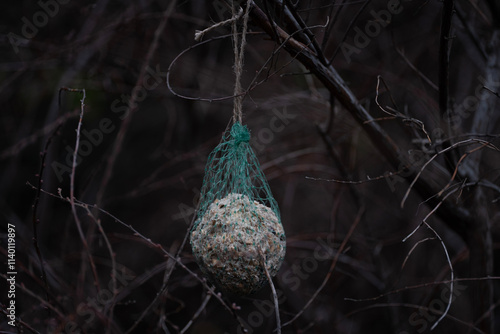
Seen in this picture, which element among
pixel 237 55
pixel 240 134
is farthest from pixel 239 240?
pixel 237 55

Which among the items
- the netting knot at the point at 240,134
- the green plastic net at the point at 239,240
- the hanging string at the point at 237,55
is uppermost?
the hanging string at the point at 237,55

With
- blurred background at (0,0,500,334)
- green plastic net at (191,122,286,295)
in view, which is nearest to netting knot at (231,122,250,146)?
green plastic net at (191,122,286,295)

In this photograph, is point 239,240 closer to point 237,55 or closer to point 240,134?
point 240,134

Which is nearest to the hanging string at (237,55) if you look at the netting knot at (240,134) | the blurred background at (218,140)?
the netting knot at (240,134)

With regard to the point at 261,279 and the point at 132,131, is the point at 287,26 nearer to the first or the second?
the point at 261,279

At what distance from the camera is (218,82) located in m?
3.07

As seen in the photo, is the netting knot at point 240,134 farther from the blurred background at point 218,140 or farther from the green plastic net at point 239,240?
the blurred background at point 218,140

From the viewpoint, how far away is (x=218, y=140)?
119 inches

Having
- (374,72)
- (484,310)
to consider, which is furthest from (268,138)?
(484,310)

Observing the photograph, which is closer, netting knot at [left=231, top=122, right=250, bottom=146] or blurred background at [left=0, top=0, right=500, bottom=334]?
netting knot at [left=231, top=122, right=250, bottom=146]

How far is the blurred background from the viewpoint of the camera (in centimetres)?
222

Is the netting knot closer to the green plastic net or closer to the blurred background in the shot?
the green plastic net

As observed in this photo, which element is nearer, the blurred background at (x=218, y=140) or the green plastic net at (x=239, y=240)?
the green plastic net at (x=239, y=240)

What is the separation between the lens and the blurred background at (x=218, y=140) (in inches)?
87.5
